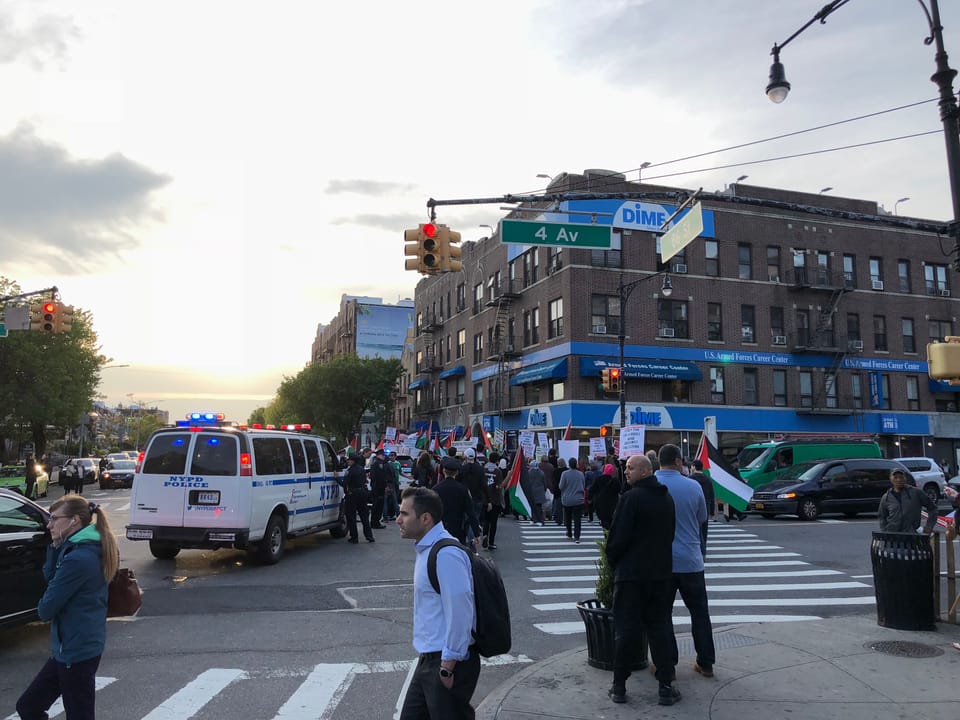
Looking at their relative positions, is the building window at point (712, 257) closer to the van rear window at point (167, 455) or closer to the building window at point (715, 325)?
the building window at point (715, 325)

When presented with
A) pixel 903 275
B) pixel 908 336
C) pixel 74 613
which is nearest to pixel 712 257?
pixel 903 275

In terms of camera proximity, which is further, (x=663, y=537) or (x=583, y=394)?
(x=583, y=394)

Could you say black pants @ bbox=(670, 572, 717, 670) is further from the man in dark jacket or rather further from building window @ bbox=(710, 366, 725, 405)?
building window @ bbox=(710, 366, 725, 405)

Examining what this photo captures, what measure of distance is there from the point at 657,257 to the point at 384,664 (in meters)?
35.5

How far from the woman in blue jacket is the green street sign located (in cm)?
855

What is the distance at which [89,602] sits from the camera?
439 cm

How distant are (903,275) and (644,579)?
46.5 m

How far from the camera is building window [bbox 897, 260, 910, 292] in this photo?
44875mm

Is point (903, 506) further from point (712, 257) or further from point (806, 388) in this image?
point (806, 388)

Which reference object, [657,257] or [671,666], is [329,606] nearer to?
[671,666]

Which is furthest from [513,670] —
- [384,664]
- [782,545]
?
[782,545]

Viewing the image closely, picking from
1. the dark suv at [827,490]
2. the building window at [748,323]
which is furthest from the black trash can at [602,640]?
the building window at [748,323]

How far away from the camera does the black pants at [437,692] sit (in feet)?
11.7

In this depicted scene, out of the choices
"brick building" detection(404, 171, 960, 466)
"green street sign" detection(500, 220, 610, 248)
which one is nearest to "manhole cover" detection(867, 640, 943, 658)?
"green street sign" detection(500, 220, 610, 248)
